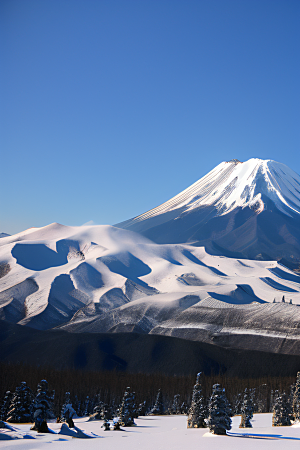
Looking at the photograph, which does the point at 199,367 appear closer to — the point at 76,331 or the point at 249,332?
the point at 249,332

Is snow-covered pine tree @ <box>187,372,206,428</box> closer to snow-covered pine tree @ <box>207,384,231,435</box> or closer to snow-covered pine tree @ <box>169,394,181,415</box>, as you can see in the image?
snow-covered pine tree @ <box>207,384,231,435</box>

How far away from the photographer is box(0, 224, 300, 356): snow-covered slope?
4943 inches

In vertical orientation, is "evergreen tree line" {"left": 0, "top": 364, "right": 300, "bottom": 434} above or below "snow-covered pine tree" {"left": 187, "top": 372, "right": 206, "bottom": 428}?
below

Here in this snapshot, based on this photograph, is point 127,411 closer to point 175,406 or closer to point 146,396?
point 175,406

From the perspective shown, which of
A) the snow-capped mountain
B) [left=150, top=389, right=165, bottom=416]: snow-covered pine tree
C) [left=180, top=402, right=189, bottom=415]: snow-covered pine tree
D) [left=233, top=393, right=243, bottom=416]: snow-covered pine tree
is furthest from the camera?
the snow-capped mountain

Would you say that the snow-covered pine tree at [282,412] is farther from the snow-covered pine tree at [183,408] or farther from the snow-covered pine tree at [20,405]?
the snow-covered pine tree at [183,408]

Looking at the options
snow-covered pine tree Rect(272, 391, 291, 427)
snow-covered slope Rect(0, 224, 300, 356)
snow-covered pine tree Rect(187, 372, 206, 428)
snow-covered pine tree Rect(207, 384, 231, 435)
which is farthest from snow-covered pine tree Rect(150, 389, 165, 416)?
snow-covered slope Rect(0, 224, 300, 356)

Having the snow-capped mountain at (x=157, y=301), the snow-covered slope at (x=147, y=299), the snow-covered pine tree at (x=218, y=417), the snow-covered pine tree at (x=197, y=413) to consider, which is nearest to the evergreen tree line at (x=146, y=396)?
the snow-covered pine tree at (x=197, y=413)

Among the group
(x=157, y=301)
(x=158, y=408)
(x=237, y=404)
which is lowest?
(x=158, y=408)

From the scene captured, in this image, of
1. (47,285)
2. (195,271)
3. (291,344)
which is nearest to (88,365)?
(291,344)

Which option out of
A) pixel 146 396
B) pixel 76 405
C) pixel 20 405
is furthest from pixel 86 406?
pixel 20 405

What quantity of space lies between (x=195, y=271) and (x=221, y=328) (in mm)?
68261

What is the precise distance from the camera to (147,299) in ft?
489

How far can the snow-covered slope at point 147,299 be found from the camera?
12556 centimetres
